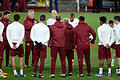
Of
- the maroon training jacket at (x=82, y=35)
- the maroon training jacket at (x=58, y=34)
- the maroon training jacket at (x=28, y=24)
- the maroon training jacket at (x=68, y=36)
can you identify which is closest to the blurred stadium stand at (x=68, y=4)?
the maroon training jacket at (x=28, y=24)

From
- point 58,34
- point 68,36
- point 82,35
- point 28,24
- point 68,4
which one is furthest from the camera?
point 68,4

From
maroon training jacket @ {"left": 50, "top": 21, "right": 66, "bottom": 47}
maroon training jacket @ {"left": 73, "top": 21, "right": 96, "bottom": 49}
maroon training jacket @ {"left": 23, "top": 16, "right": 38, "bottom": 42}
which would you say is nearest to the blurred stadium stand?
maroon training jacket @ {"left": 23, "top": 16, "right": 38, "bottom": 42}

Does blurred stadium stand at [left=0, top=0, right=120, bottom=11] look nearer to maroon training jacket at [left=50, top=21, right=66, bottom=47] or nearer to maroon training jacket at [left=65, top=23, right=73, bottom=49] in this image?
maroon training jacket at [left=65, top=23, right=73, bottom=49]

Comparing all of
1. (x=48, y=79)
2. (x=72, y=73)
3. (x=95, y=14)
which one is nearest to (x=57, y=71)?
(x=72, y=73)

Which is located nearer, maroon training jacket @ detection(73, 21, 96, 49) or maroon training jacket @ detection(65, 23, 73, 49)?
maroon training jacket @ detection(73, 21, 96, 49)

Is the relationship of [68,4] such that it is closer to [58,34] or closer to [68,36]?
[68,36]

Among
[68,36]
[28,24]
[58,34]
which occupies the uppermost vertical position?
[28,24]

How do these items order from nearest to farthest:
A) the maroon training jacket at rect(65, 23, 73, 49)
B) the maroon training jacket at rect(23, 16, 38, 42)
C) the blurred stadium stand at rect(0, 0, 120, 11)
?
the maroon training jacket at rect(65, 23, 73, 49) → the maroon training jacket at rect(23, 16, 38, 42) → the blurred stadium stand at rect(0, 0, 120, 11)

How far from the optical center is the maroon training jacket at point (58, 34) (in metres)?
13.7

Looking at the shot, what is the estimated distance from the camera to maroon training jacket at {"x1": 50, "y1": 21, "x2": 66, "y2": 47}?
44.8 ft

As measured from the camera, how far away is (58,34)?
13.7 m

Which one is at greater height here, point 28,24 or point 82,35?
point 28,24

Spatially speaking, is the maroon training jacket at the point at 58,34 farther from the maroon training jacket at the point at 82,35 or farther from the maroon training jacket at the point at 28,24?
the maroon training jacket at the point at 28,24

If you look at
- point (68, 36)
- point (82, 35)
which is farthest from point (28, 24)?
point (82, 35)
